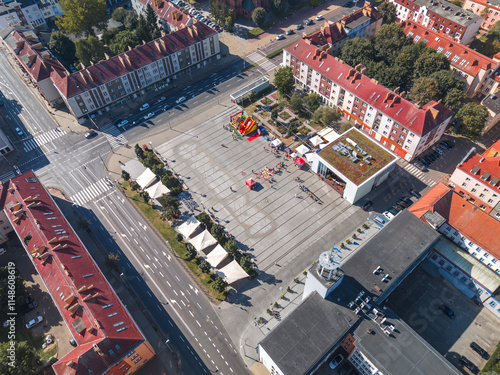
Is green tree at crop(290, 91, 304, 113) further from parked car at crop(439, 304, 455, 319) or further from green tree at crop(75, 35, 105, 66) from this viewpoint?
green tree at crop(75, 35, 105, 66)

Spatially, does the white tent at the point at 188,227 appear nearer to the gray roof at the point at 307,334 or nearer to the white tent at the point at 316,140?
the gray roof at the point at 307,334

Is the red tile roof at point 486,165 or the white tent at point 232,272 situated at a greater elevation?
the red tile roof at point 486,165

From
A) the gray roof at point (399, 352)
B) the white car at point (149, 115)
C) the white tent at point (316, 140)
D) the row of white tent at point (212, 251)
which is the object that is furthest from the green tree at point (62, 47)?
the gray roof at point (399, 352)

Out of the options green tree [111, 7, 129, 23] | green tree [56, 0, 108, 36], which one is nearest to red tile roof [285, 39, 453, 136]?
green tree [56, 0, 108, 36]

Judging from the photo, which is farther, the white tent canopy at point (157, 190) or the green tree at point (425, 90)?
the green tree at point (425, 90)

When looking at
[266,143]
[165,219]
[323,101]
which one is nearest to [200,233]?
[165,219]

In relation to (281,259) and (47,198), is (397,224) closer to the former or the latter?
(281,259)

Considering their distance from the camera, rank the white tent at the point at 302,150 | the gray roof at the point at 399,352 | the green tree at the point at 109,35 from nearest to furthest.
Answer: the gray roof at the point at 399,352 → the white tent at the point at 302,150 → the green tree at the point at 109,35
